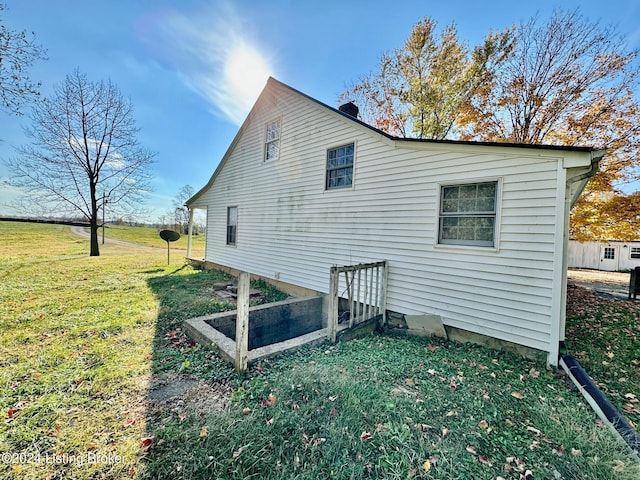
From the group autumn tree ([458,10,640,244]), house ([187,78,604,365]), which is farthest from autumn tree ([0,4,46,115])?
autumn tree ([458,10,640,244])

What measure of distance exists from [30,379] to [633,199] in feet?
47.7

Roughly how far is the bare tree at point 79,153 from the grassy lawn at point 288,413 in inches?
599

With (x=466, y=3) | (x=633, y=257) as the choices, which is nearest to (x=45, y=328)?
(x=466, y=3)

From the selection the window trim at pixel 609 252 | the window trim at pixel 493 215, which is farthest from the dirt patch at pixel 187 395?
the window trim at pixel 609 252

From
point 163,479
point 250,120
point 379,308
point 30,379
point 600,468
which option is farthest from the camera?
point 250,120

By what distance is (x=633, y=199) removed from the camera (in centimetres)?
808

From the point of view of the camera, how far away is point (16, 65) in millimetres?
4652

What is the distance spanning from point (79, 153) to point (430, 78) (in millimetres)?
19767

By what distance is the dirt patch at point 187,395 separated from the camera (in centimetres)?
256

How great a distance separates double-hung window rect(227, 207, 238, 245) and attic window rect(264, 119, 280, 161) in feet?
8.84

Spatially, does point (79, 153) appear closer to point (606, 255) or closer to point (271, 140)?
point (271, 140)

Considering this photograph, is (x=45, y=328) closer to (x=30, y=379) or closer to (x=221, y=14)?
(x=30, y=379)

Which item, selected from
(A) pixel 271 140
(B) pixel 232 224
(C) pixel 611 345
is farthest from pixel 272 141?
(C) pixel 611 345

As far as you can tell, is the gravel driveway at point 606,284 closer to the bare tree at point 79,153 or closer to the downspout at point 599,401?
the downspout at point 599,401
